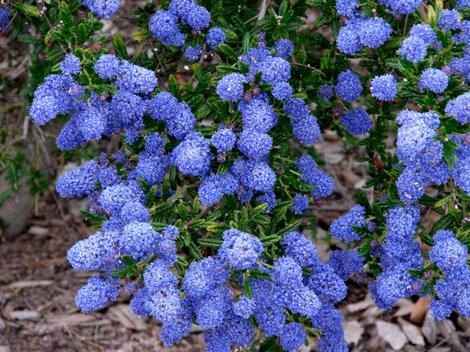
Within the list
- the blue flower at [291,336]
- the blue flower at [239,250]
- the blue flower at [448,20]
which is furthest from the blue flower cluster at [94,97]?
the blue flower at [448,20]

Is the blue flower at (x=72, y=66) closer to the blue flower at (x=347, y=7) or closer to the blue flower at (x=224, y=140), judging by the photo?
the blue flower at (x=224, y=140)

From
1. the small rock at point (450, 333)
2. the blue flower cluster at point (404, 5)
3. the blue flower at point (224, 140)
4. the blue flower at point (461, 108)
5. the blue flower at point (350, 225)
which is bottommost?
the small rock at point (450, 333)

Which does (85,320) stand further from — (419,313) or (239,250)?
(239,250)

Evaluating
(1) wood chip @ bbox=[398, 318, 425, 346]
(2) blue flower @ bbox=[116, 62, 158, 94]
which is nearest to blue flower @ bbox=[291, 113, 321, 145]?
(2) blue flower @ bbox=[116, 62, 158, 94]

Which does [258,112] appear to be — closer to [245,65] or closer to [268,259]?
[245,65]

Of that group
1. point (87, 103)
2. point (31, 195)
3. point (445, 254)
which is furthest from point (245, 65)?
point (31, 195)

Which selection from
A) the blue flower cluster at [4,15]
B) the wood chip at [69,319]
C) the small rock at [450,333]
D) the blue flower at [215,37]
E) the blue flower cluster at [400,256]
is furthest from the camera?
the wood chip at [69,319]

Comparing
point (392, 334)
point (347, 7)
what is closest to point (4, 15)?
point (347, 7)
